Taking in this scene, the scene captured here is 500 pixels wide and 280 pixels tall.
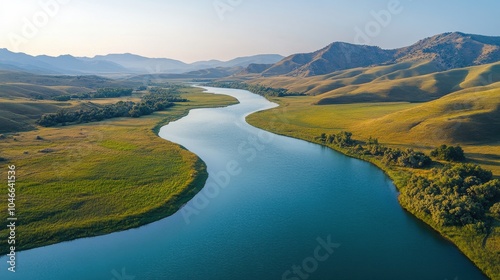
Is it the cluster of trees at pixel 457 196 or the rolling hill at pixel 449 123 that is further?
the rolling hill at pixel 449 123

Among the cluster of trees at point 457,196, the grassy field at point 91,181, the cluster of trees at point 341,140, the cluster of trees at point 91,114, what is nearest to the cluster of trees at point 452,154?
the cluster of trees at point 457,196

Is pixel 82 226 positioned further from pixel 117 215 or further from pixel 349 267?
pixel 349 267

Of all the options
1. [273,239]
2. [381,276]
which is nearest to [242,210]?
[273,239]

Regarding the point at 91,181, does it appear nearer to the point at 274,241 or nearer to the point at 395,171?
the point at 274,241

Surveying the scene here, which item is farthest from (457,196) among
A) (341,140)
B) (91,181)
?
(91,181)

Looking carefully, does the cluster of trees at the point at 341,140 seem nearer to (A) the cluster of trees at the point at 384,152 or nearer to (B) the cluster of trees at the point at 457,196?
(A) the cluster of trees at the point at 384,152

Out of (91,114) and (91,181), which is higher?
(91,181)
